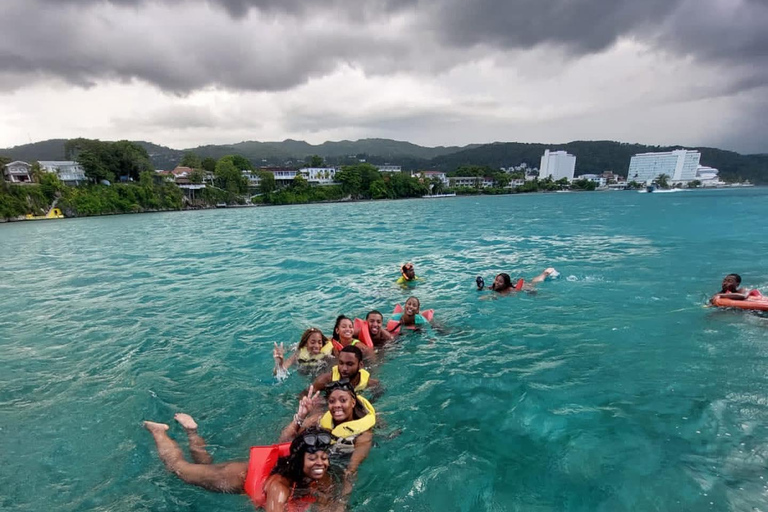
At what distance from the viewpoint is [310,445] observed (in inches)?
132

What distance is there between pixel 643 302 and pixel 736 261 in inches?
387

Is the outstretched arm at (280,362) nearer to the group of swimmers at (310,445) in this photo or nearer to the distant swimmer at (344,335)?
the group of swimmers at (310,445)

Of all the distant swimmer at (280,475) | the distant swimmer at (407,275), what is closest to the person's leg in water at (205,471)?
the distant swimmer at (280,475)

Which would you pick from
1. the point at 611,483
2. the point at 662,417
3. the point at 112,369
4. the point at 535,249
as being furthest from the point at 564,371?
the point at 535,249

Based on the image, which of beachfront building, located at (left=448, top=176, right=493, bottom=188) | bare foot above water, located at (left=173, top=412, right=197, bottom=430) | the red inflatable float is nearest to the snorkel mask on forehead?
bare foot above water, located at (left=173, top=412, right=197, bottom=430)

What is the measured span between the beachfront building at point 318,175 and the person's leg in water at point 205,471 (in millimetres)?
117731

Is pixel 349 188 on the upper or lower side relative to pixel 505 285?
lower

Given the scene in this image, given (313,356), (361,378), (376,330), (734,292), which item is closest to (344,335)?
(313,356)

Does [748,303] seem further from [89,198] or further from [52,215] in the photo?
[89,198]

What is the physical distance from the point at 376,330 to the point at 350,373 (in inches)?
75.0

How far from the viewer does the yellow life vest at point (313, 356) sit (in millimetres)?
6523

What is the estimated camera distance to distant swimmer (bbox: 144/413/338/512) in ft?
11.1

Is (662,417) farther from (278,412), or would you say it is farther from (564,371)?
(278,412)

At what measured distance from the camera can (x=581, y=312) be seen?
925 centimetres
